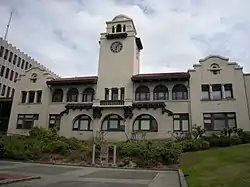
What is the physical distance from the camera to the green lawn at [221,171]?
1097cm

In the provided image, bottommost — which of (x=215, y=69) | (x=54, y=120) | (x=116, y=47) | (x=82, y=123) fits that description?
(x=82, y=123)

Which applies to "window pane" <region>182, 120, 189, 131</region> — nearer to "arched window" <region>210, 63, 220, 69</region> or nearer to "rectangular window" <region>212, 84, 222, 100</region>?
"rectangular window" <region>212, 84, 222, 100</region>

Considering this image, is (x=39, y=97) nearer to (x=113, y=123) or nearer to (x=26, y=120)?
(x=26, y=120)

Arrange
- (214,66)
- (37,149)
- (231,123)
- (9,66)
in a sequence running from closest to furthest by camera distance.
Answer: (37,149), (231,123), (214,66), (9,66)

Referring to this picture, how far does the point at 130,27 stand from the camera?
3766cm

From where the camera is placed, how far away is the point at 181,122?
31.7 m

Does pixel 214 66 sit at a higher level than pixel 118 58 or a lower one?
lower

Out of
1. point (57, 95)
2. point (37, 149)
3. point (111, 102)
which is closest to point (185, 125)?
point (111, 102)

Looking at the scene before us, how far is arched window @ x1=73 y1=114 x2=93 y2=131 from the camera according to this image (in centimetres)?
3441

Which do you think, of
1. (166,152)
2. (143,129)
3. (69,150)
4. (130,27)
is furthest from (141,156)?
(130,27)

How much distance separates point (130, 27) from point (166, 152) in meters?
22.1

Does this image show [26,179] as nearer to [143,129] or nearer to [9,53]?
[143,129]

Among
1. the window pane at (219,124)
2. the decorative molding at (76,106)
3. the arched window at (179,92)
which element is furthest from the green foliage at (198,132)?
the decorative molding at (76,106)

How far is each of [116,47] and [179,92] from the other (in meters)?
11.3
